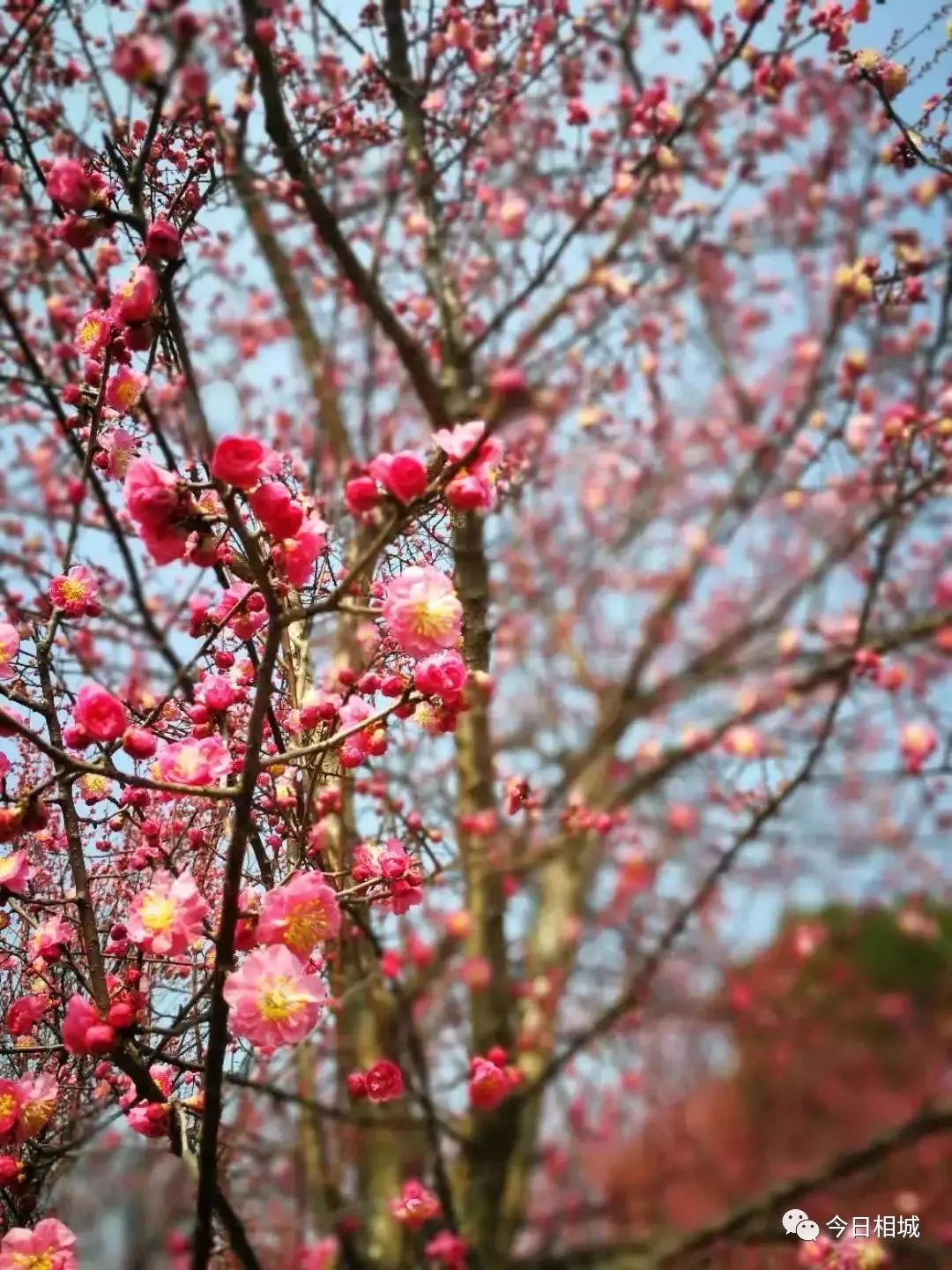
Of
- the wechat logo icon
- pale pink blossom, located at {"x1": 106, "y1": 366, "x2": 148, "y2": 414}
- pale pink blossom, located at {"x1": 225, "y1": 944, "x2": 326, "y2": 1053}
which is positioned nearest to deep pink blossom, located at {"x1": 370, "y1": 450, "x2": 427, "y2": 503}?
pale pink blossom, located at {"x1": 225, "y1": 944, "x2": 326, "y2": 1053}

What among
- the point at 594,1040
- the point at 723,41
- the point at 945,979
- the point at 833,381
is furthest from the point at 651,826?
the point at 945,979

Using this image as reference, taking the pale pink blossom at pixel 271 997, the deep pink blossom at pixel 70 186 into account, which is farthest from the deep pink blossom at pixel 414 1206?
the deep pink blossom at pixel 70 186

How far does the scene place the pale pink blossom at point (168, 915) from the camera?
0.94m

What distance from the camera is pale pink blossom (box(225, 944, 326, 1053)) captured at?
2.92ft

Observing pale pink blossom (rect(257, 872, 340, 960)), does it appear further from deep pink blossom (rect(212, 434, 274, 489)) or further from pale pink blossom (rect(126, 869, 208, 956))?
deep pink blossom (rect(212, 434, 274, 489))

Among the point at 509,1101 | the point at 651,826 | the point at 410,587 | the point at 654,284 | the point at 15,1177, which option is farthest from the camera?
the point at 651,826

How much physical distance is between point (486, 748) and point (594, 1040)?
1001mm

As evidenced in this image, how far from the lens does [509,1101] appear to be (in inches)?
106

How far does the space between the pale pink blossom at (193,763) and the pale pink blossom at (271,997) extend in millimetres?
181

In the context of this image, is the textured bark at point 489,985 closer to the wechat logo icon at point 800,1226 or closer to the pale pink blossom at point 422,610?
the wechat logo icon at point 800,1226

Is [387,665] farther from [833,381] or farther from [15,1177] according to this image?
[833,381]

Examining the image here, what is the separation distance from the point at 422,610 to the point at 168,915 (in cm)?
40

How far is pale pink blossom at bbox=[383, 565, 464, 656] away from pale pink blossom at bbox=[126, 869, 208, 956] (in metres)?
0.33

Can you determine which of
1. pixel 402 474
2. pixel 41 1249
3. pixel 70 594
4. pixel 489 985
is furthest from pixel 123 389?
pixel 489 985
